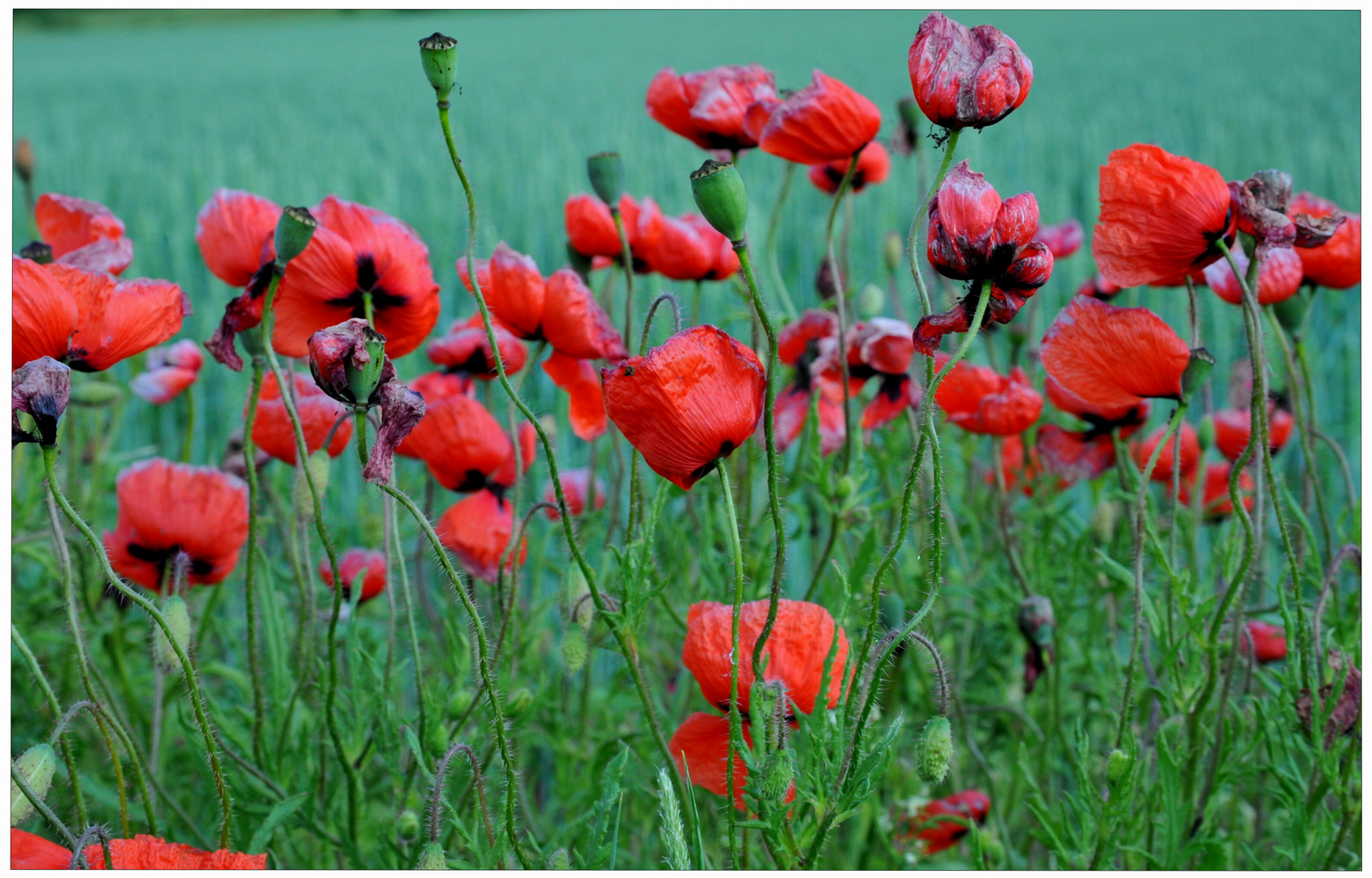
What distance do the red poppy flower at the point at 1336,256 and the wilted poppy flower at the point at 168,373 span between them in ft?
3.52

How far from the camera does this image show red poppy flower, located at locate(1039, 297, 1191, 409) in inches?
31.9

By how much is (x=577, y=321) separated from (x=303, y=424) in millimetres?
280

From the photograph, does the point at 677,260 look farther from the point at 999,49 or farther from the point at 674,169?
the point at 674,169

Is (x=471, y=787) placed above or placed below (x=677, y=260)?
below

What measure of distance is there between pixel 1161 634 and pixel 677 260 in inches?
21.4

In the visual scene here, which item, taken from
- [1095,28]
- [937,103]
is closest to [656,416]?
[937,103]

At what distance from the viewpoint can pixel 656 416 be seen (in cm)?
60

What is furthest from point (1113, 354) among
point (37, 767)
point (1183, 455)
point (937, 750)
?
point (37, 767)

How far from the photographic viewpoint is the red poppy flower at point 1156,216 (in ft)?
2.49

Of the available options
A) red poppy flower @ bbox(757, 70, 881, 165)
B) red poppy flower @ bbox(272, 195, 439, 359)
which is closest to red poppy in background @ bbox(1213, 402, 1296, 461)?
red poppy flower @ bbox(757, 70, 881, 165)

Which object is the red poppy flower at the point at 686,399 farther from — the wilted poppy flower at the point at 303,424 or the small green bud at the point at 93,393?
the small green bud at the point at 93,393

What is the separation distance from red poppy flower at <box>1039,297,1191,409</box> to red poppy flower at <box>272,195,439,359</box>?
19.0 inches

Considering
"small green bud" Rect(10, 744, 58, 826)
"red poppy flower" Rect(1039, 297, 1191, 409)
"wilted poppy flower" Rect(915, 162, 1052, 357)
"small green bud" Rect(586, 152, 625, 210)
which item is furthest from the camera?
"small green bud" Rect(586, 152, 625, 210)

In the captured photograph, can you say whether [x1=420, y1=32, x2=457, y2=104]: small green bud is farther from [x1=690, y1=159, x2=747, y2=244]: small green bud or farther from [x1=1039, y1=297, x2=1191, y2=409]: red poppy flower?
[x1=1039, y1=297, x2=1191, y2=409]: red poppy flower
